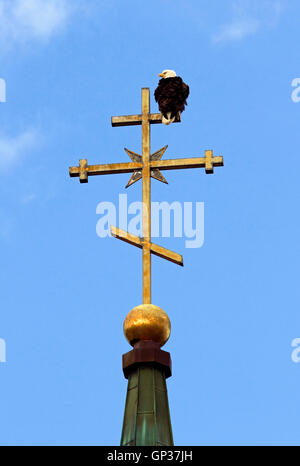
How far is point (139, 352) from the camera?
2295 centimetres

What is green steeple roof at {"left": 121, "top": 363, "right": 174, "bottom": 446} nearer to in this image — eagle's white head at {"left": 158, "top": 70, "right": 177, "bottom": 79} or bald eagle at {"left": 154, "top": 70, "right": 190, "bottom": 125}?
bald eagle at {"left": 154, "top": 70, "right": 190, "bottom": 125}

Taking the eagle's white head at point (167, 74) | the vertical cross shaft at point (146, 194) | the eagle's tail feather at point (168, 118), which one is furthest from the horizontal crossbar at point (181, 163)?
the eagle's white head at point (167, 74)

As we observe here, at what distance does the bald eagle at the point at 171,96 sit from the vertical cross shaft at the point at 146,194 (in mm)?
406

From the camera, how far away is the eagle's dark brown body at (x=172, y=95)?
24.8 m

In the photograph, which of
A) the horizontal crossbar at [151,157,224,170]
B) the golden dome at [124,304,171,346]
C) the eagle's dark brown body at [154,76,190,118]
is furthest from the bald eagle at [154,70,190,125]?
the golden dome at [124,304,171,346]

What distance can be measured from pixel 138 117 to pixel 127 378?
16.0ft

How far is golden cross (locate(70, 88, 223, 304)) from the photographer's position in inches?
935

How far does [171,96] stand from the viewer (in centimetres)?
2480

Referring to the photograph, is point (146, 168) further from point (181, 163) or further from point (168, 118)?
point (168, 118)

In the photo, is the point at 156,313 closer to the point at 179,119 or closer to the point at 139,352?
the point at 139,352

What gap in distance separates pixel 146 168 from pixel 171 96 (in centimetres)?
134

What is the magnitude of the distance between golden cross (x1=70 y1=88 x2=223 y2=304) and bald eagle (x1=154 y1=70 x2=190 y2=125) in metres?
0.18

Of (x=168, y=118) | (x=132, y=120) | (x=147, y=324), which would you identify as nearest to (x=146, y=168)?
(x=168, y=118)
